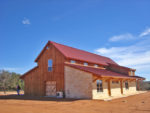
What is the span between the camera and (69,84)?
65.7 ft

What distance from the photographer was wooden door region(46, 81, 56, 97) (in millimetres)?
21975

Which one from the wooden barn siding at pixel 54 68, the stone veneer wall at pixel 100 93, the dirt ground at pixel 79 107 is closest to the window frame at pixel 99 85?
the stone veneer wall at pixel 100 93

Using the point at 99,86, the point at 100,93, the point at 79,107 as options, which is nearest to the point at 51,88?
the point at 99,86

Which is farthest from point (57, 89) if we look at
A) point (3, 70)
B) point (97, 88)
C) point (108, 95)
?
point (3, 70)

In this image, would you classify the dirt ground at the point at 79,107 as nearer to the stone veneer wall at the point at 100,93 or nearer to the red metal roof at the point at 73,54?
the stone veneer wall at the point at 100,93

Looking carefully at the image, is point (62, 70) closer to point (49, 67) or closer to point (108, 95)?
point (49, 67)

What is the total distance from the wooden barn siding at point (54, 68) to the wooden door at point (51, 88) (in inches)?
23.8

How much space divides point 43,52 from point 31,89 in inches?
235

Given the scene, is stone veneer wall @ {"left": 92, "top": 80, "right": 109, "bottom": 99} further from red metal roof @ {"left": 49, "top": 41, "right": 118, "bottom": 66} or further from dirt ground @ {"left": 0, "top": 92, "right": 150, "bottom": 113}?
red metal roof @ {"left": 49, "top": 41, "right": 118, "bottom": 66}

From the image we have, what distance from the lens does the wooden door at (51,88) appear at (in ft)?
72.1

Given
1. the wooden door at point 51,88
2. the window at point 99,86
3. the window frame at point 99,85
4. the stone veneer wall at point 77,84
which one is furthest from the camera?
the wooden door at point 51,88

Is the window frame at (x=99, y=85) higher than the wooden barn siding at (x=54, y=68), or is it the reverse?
the wooden barn siding at (x=54, y=68)

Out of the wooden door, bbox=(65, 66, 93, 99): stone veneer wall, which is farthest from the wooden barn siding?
bbox=(65, 66, 93, 99): stone veneer wall

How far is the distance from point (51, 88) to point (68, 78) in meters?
3.68
